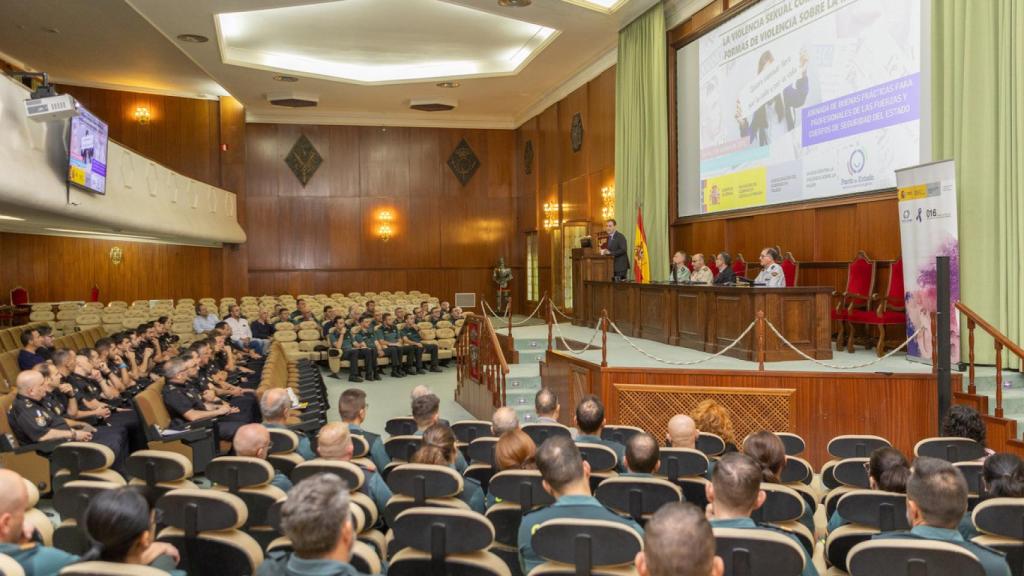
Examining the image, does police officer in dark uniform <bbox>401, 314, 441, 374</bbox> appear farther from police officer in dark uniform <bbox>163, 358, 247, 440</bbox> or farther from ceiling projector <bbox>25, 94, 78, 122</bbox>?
ceiling projector <bbox>25, 94, 78, 122</bbox>

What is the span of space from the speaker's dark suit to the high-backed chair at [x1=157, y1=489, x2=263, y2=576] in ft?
30.6

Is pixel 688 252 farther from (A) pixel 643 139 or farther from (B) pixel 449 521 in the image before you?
(B) pixel 449 521

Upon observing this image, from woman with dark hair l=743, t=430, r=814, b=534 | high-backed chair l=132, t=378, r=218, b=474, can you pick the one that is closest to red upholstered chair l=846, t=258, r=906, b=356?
woman with dark hair l=743, t=430, r=814, b=534

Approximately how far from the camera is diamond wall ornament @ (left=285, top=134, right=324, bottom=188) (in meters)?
20.8

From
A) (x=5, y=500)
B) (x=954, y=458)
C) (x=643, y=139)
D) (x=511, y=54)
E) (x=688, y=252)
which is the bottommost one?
(x=954, y=458)

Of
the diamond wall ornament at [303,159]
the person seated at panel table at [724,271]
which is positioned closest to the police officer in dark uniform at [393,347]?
the person seated at panel table at [724,271]

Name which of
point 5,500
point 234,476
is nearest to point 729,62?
point 234,476

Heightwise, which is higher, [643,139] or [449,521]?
→ [643,139]

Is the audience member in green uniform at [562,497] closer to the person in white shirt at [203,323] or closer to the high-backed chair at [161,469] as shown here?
the high-backed chair at [161,469]

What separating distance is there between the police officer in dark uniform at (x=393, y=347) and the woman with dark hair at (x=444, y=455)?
933cm

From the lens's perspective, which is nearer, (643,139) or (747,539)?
(747,539)

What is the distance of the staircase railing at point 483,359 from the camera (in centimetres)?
908

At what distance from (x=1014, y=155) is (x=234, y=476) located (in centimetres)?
707

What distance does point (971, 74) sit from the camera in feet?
24.0
